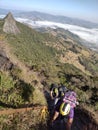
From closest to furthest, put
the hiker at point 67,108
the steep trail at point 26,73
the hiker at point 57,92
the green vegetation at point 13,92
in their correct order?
the hiker at point 67,108, the hiker at point 57,92, the green vegetation at point 13,92, the steep trail at point 26,73

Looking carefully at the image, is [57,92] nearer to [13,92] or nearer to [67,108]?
[67,108]

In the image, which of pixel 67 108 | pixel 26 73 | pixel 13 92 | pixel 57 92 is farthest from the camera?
pixel 26 73

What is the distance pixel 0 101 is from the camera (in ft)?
36.4

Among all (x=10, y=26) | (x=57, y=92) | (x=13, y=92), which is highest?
(x=57, y=92)

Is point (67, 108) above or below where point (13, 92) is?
above

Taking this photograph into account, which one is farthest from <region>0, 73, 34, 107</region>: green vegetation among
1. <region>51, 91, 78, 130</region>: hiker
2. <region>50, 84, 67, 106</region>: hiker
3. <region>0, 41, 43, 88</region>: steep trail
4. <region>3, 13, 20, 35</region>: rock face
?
<region>3, 13, 20, 35</region>: rock face

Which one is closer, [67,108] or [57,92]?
[67,108]

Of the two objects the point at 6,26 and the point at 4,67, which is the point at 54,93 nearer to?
the point at 4,67

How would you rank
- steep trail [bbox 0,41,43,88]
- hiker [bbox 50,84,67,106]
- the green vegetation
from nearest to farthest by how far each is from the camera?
hiker [bbox 50,84,67,106], the green vegetation, steep trail [bbox 0,41,43,88]

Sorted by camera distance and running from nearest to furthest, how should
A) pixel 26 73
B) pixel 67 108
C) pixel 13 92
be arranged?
pixel 67 108, pixel 13 92, pixel 26 73

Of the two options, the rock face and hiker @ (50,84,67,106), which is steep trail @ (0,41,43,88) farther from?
the rock face

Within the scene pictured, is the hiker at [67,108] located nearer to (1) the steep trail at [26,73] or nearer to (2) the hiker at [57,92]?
(2) the hiker at [57,92]

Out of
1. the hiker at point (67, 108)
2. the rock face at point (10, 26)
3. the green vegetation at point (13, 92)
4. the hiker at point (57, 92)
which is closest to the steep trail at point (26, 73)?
the green vegetation at point (13, 92)

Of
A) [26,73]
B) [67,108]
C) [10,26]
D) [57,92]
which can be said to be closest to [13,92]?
[57,92]
